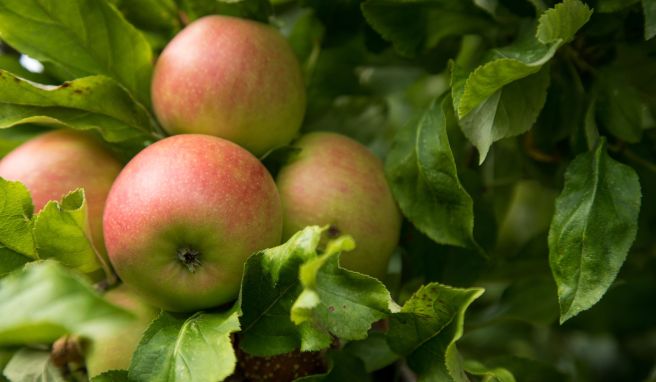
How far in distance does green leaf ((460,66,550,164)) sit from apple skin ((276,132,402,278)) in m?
0.11

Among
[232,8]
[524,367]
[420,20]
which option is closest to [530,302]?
[524,367]

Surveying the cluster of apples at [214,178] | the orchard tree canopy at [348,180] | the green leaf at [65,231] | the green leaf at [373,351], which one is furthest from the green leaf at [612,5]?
the green leaf at [65,231]

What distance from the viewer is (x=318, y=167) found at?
2.27 ft

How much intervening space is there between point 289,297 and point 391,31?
0.90ft

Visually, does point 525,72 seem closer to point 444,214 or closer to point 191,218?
point 444,214

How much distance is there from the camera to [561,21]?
0.60 meters

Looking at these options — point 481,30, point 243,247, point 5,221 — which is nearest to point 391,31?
point 481,30

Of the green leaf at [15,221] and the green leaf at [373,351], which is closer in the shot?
the green leaf at [15,221]

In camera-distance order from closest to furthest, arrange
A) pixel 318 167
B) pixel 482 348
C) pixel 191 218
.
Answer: pixel 191 218 → pixel 318 167 → pixel 482 348

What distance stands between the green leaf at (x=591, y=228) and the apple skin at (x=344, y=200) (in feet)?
0.47

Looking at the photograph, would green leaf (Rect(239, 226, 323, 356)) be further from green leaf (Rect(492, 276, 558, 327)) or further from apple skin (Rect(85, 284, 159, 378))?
green leaf (Rect(492, 276, 558, 327))

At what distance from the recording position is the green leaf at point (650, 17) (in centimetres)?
63

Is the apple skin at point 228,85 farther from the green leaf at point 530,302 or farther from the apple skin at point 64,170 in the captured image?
the green leaf at point 530,302

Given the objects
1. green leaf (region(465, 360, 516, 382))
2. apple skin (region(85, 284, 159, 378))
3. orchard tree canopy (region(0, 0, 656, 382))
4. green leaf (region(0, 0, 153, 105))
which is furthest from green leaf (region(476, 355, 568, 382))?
green leaf (region(0, 0, 153, 105))
